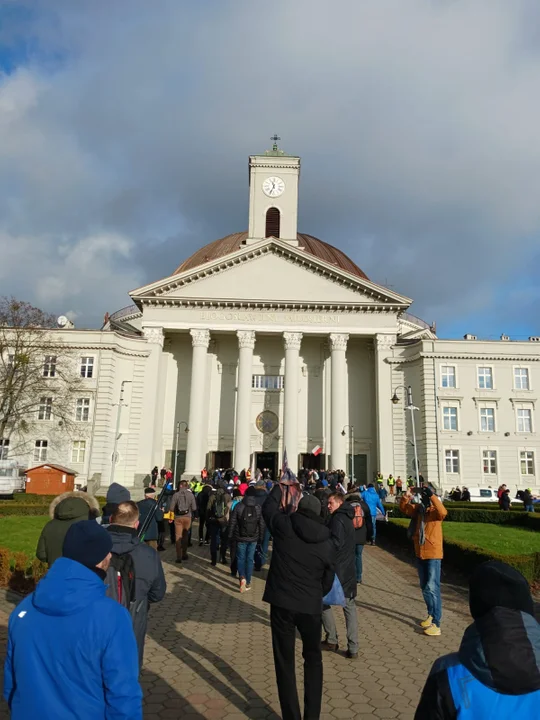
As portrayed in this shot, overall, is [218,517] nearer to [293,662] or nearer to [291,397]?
[293,662]

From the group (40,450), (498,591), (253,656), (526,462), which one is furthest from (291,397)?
(498,591)

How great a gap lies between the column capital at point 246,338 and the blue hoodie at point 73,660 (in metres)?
40.9

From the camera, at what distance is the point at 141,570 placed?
5.43 m

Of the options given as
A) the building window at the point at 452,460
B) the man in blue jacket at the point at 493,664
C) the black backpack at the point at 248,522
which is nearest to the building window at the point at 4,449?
the building window at the point at 452,460

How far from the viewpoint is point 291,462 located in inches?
1670

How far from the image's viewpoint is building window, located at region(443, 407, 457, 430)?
43.2m

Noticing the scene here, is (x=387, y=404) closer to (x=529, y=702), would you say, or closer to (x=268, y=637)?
(x=268, y=637)

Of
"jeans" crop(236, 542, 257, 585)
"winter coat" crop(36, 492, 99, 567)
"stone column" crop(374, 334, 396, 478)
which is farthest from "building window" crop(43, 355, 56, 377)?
"winter coat" crop(36, 492, 99, 567)

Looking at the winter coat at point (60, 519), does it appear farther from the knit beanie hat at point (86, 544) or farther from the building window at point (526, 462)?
the building window at point (526, 462)

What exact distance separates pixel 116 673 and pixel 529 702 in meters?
2.14

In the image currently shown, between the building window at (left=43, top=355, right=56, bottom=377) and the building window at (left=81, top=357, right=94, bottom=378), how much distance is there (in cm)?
218

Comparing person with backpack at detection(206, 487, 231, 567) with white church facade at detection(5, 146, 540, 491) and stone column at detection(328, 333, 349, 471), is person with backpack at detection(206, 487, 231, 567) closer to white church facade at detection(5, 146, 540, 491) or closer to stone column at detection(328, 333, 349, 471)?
white church facade at detection(5, 146, 540, 491)

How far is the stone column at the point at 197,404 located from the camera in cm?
→ 4169

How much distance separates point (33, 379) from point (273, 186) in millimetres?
27689
